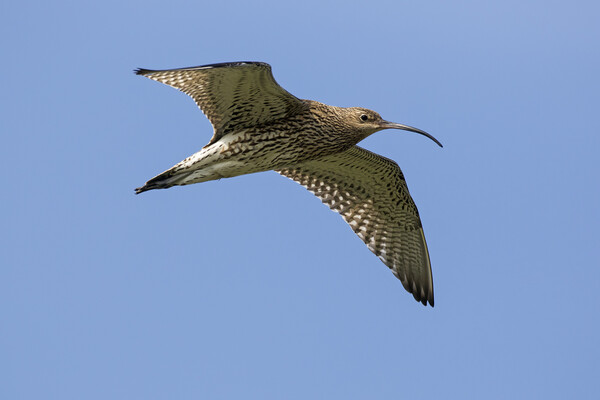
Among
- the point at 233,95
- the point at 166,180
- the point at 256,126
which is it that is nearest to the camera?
the point at 233,95

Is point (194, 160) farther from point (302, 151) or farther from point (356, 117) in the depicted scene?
point (356, 117)

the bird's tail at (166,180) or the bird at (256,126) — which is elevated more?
the bird at (256,126)

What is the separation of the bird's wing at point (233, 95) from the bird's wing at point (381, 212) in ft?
7.14

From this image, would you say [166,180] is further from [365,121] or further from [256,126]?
[365,121]

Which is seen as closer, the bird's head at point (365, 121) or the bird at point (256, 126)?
the bird at point (256, 126)

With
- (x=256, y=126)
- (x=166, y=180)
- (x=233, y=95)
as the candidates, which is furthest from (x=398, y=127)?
(x=166, y=180)

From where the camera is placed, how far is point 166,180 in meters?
12.6

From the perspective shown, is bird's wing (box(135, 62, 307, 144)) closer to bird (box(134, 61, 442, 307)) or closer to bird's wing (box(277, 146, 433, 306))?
bird (box(134, 61, 442, 307))

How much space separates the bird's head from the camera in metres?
13.0

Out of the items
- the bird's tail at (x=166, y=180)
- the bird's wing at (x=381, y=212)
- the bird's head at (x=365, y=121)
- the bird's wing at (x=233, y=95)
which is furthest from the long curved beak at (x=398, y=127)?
the bird's tail at (x=166, y=180)

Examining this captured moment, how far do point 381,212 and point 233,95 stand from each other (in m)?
4.06

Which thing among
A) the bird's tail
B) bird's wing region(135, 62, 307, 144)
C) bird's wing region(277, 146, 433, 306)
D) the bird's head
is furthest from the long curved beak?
the bird's tail

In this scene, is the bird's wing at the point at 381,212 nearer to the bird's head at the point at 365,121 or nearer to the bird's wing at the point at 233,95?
the bird's head at the point at 365,121

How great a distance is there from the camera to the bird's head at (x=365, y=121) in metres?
13.0
